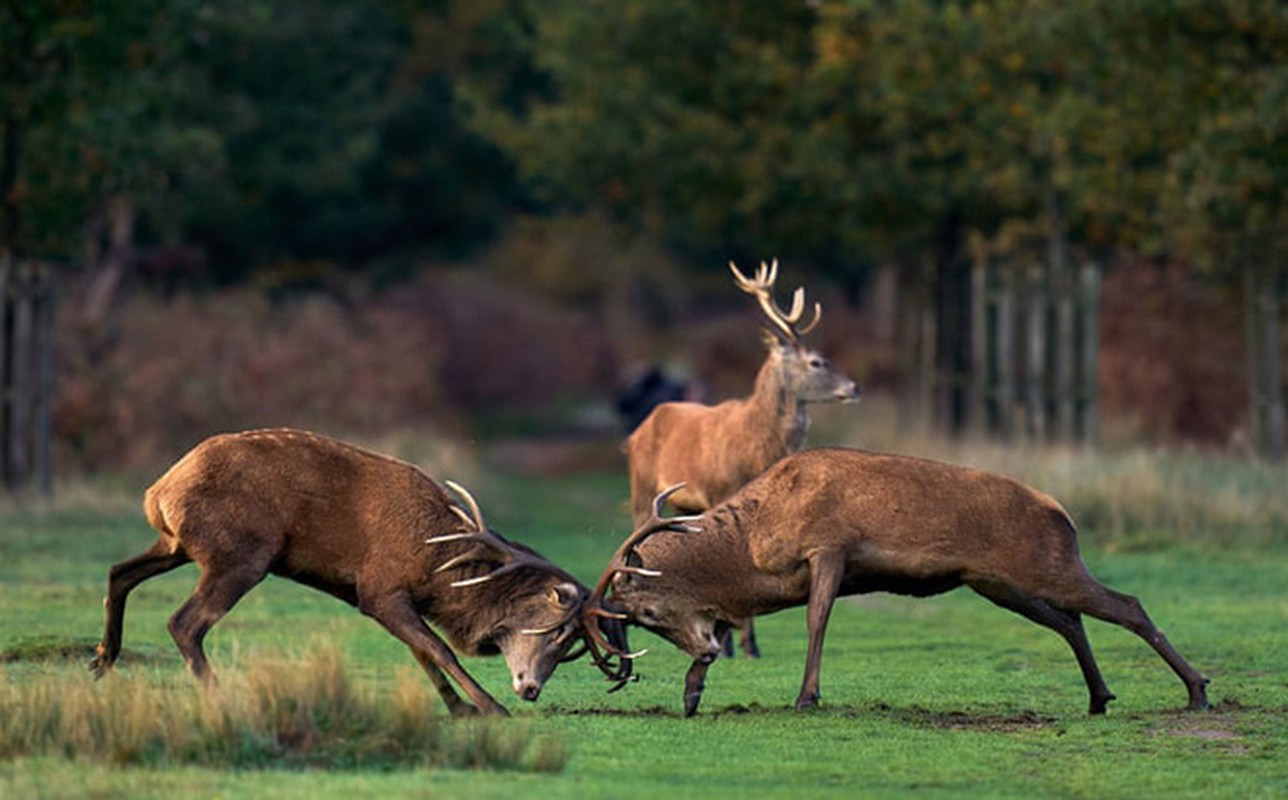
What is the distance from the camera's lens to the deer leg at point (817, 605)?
524 inches

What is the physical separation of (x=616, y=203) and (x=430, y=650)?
34.7 metres

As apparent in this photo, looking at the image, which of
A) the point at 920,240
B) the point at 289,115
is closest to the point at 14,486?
the point at 920,240

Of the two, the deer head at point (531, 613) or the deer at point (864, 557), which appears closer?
the deer head at point (531, 613)

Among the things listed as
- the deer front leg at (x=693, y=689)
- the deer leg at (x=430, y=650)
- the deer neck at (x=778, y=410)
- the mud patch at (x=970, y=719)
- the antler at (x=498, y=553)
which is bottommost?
the mud patch at (x=970, y=719)

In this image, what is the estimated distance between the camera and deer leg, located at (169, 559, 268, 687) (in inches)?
502

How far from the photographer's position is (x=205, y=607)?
505 inches

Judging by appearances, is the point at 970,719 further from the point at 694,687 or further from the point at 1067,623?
the point at 694,687

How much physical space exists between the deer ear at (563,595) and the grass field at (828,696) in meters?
0.59

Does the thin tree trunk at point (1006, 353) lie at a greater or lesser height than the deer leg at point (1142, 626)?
greater

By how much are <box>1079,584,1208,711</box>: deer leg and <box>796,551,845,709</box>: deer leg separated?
56.1 inches

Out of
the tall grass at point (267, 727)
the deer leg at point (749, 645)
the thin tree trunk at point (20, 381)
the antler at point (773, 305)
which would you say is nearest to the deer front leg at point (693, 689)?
the tall grass at point (267, 727)

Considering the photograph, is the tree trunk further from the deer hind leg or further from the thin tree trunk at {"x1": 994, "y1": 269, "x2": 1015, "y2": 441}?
the deer hind leg

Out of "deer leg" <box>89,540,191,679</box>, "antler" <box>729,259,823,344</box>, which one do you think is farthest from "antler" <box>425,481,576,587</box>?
"antler" <box>729,259,823,344</box>

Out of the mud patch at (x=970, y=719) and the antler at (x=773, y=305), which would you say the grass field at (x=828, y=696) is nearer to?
the mud patch at (x=970, y=719)
